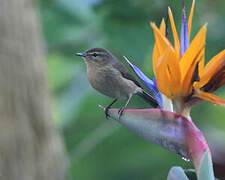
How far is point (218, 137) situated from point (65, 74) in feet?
4.17

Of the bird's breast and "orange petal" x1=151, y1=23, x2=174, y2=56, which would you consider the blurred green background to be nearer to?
the bird's breast

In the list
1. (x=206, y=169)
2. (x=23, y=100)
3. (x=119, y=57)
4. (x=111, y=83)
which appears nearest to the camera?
(x=206, y=169)

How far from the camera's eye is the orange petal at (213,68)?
951mm

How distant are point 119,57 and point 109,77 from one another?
0.89m

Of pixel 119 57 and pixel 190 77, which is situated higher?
pixel 119 57

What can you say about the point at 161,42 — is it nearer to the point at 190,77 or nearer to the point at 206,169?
the point at 190,77

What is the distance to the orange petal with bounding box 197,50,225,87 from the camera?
0.95 metres

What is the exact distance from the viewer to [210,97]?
0.96 m

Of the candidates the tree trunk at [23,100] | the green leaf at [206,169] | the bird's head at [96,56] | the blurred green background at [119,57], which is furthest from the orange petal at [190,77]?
the tree trunk at [23,100]

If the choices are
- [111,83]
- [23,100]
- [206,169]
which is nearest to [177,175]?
[206,169]

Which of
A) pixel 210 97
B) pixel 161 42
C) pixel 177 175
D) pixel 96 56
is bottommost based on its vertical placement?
pixel 177 175

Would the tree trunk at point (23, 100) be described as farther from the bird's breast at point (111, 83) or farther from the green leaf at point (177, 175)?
the green leaf at point (177, 175)

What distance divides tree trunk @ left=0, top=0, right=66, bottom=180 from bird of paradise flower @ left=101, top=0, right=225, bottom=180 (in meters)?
2.35

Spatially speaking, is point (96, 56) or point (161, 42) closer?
point (161, 42)
